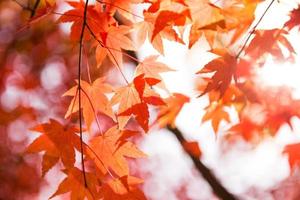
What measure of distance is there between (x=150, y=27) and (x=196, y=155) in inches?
44.5

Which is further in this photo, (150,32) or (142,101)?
(150,32)

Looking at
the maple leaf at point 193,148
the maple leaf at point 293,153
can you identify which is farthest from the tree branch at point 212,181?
the maple leaf at point 293,153

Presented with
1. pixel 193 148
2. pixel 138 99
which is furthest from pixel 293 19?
pixel 193 148

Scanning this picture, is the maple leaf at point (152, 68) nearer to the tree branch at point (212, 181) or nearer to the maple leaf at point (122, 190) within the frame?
the maple leaf at point (122, 190)

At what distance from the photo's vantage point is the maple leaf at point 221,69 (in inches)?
55.6

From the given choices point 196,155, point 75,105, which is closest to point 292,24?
point 75,105

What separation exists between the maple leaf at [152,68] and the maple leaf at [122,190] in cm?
37

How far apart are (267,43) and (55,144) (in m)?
0.92

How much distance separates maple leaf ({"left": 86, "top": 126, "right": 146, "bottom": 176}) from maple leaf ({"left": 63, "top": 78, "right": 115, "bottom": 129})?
0.29ft

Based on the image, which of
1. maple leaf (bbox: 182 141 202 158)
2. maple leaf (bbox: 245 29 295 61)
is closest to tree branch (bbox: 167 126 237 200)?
maple leaf (bbox: 182 141 202 158)

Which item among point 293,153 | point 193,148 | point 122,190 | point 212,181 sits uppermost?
point 122,190

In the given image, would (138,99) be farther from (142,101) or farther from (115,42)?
(115,42)

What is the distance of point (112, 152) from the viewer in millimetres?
1392

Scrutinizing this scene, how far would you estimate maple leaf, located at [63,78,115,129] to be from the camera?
4.84 ft
